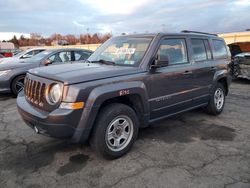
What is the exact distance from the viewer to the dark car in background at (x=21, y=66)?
7.91 metres

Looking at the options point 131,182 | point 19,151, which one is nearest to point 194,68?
point 131,182

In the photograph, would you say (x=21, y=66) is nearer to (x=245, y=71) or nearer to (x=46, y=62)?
(x=46, y=62)

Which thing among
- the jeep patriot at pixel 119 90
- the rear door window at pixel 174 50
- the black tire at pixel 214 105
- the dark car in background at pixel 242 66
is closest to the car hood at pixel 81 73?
the jeep patriot at pixel 119 90

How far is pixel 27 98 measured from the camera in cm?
399

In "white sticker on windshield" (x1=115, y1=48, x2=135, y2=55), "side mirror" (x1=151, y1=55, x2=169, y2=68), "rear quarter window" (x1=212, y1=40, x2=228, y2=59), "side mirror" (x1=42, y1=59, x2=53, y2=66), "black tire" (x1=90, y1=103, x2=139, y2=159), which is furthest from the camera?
"side mirror" (x1=42, y1=59, x2=53, y2=66)

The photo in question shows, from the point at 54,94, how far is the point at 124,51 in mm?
1637

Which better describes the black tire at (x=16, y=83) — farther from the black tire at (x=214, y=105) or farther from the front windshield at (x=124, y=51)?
the black tire at (x=214, y=105)

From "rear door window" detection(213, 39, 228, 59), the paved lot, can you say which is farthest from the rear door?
the paved lot

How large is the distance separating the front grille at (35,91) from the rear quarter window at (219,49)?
4.08 m

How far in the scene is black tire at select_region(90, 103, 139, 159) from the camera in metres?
3.53

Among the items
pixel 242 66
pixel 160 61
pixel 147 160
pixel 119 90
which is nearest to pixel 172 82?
pixel 160 61

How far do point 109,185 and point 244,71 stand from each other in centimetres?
956

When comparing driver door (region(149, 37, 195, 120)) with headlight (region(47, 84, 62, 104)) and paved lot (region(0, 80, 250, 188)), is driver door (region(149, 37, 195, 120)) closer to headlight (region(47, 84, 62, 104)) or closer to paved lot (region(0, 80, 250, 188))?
paved lot (region(0, 80, 250, 188))

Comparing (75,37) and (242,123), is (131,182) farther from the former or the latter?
(75,37)
